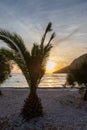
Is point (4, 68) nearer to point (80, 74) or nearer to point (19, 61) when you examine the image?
point (80, 74)

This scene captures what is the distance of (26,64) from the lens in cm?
1423

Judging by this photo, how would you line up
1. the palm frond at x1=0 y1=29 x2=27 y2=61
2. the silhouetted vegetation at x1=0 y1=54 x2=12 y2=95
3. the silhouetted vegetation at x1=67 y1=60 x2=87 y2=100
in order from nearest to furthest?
the palm frond at x1=0 y1=29 x2=27 y2=61 → the silhouetted vegetation at x1=67 y1=60 x2=87 y2=100 → the silhouetted vegetation at x1=0 y1=54 x2=12 y2=95

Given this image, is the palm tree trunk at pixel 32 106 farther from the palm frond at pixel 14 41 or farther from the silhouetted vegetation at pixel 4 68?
the silhouetted vegetation at pixel 4 68

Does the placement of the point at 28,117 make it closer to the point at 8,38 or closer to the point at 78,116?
the point at 78,116

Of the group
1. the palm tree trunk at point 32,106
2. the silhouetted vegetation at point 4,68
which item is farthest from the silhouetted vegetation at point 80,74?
the palm tree trunk at point 32,106

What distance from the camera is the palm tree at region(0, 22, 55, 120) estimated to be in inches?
556

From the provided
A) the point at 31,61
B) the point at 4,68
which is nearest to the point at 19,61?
the point at 31,61

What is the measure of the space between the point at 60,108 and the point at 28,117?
4.01m

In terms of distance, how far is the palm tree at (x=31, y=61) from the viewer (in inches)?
556

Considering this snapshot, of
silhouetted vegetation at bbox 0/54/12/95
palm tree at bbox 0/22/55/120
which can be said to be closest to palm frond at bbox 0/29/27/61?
palm tree at bbox 0/22/55/120

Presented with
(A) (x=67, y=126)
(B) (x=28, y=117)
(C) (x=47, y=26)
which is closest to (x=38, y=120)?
(B) (x=28, y=117)

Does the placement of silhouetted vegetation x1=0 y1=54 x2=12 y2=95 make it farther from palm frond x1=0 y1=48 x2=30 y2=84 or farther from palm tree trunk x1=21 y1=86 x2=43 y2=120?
palm tree trunk x1=21 y1=86 x2=43 y2=120

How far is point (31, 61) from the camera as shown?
14266 millimetres

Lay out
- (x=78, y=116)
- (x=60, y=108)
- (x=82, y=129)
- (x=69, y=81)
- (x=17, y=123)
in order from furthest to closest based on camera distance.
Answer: (x=69, y=81) < (x=60, y=108) < (x=78, y=116) < (x=17, y=123) < (x=82, y=129)
